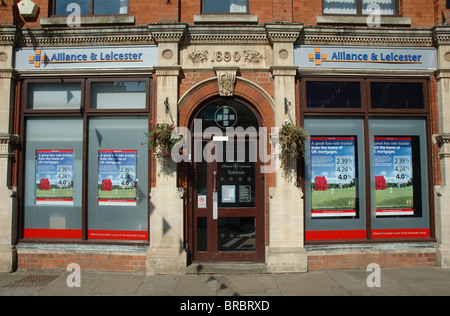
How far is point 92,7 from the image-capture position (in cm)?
669

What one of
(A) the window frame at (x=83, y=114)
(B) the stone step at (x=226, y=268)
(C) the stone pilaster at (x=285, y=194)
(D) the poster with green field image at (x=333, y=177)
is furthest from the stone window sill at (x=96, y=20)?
(B) the stone step at (x=226, y=268)

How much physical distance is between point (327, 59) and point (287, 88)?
1057mm

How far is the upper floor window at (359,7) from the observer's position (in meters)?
6.71

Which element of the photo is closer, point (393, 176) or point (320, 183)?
point (320, 183)

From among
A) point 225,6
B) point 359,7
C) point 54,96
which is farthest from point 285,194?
point 54,96

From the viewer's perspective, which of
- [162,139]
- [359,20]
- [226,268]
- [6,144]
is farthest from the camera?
[359,20]

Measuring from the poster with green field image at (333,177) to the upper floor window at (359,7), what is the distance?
2.76 meters

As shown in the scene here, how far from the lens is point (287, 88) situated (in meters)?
6.23

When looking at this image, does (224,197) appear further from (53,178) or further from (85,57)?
(85,57)

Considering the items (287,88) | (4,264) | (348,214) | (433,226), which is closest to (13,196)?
(4,264)

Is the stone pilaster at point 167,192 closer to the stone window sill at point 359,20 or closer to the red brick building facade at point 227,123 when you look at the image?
the red brick building facade at point 227,123

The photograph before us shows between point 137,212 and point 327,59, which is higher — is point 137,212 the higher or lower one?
the lower one

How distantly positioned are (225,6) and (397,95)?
160 inches
